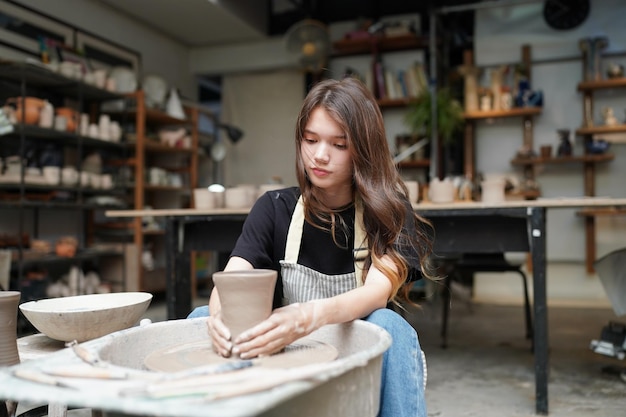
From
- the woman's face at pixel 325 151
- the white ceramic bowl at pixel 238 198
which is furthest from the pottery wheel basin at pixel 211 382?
the white ceramic bowl at pixel 238 198

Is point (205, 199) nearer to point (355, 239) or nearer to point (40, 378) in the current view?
point (355, 239)

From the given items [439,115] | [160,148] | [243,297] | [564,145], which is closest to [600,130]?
[564,145]

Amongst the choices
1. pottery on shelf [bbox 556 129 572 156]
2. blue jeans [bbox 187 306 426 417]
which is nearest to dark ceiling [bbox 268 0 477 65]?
pottery on shelf [bbox 556 129 572 156]

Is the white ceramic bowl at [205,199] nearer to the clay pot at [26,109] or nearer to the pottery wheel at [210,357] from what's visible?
the clay pot at [26,109]

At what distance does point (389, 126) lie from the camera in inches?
236

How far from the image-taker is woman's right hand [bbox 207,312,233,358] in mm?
1014

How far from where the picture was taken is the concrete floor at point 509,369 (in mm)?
2287

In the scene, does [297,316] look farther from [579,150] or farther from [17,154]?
[579,150]

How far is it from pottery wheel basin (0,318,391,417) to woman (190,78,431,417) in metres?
0.08

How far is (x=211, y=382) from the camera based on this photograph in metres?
0.73

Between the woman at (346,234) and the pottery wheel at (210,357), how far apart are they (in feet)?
0.16

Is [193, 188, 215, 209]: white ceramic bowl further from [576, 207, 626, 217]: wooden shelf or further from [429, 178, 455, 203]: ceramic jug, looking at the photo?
[576, 207, 626, 217]: wooden shelf

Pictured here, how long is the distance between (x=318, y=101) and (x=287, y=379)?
83 centimetres

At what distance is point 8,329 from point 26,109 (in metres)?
3.26
